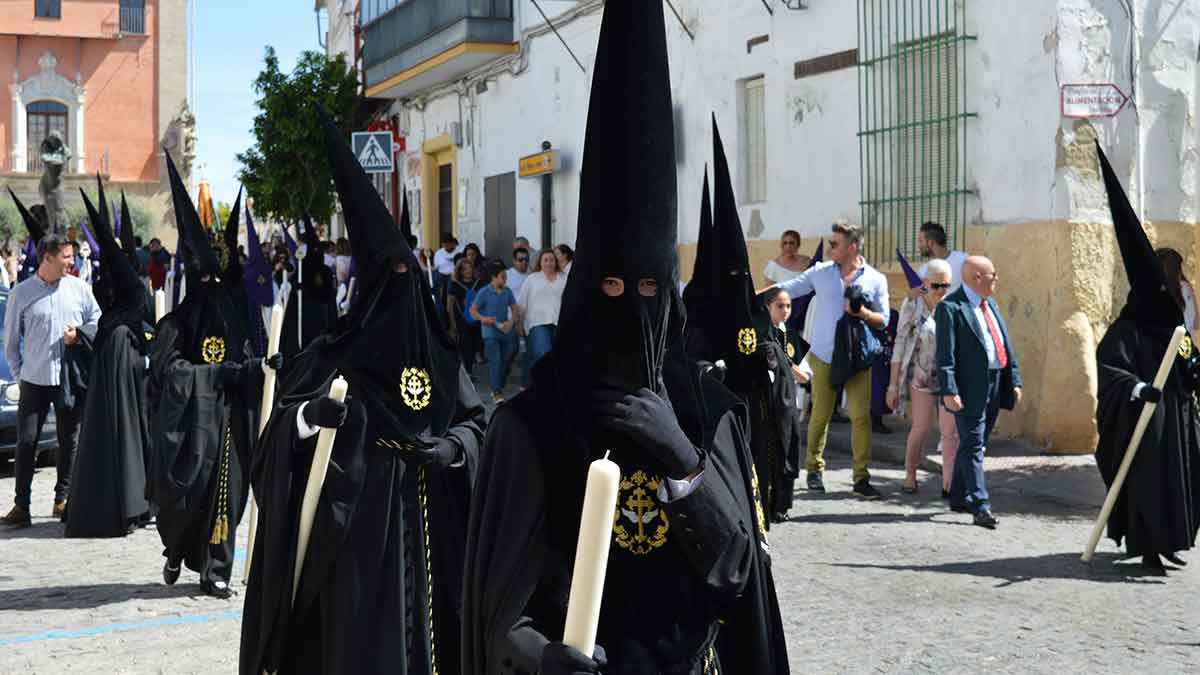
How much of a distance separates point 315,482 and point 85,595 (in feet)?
12.2

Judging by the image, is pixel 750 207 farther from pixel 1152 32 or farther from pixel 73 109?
pixel 73 109

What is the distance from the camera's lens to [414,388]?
5859 mm

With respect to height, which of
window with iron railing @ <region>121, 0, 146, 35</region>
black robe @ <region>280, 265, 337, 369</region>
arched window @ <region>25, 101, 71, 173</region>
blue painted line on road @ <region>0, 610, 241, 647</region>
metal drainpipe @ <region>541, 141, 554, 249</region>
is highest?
window with iron railing @ <region>121, 0, 146, 35</region>

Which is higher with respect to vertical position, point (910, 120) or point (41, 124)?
point (41, 124)

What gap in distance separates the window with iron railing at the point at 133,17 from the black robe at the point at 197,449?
5538 cm

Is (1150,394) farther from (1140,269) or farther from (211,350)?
(211,350)

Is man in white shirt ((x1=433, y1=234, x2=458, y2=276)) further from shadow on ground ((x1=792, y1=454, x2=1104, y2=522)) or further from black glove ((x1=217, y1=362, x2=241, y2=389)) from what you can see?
black glove ((x1=217, y1=362, x2=241, y2=389))

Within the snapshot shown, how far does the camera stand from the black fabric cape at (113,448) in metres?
10.5

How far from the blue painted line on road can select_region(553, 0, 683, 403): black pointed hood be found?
504 centimetres

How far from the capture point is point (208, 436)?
8.84 m

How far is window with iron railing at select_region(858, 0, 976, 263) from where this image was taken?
1520cm

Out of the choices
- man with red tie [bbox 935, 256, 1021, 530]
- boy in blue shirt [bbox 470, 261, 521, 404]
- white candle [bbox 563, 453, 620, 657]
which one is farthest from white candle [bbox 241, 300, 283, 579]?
boy in blue shirt [bbox 470, 261, 521, 404]

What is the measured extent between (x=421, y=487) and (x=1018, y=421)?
9.57 m

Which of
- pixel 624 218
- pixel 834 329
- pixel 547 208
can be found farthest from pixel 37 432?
pixel 547 208
